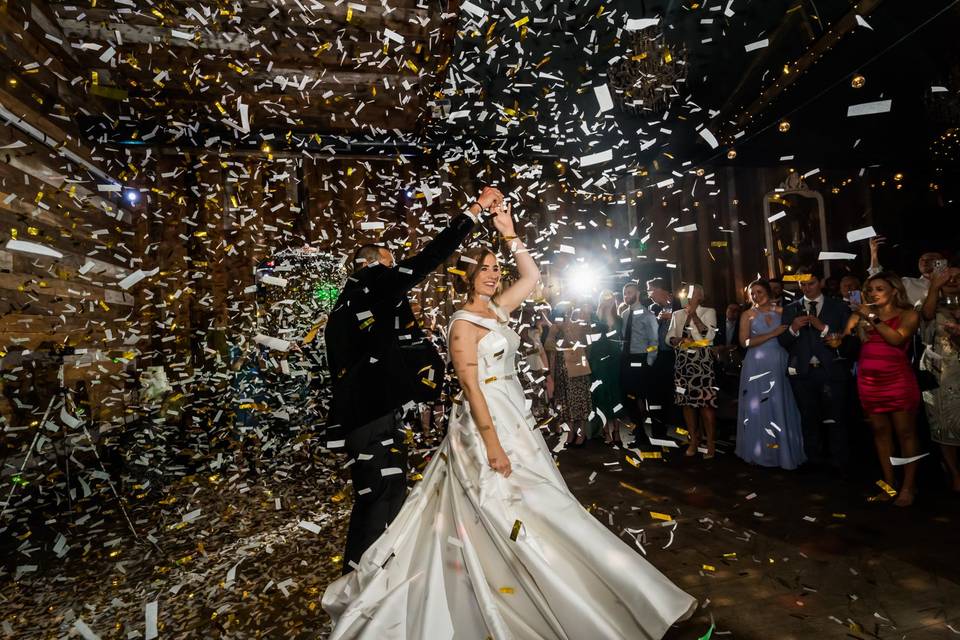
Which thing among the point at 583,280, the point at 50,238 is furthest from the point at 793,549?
the point at 583,280

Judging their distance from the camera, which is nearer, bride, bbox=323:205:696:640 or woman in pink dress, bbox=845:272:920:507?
bride, bbox=323:205:696:640

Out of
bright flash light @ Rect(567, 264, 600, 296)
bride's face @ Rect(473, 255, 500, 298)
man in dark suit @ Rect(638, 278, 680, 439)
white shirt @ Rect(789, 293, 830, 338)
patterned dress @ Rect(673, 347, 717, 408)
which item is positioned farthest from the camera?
bright flash light @ Rect(567, 264, 600, 296)

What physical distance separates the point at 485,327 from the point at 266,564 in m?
2.24

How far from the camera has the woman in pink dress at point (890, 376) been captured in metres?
4.14

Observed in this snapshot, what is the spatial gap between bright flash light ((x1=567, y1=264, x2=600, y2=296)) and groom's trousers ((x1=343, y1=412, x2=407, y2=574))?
8.19 m

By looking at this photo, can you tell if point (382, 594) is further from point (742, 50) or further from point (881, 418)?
point (742, 50)

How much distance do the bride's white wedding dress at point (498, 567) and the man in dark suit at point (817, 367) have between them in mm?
3837

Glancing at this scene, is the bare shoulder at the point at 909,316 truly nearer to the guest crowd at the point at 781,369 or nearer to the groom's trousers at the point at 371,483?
the guest crowd at the point at 781,369

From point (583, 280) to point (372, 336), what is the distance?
840cm

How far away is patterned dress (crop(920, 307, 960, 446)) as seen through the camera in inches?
167

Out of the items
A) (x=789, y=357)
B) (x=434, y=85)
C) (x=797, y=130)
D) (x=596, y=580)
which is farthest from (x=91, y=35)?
(x=797, y=130)

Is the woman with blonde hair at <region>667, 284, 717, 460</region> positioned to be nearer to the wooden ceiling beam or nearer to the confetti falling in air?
the confetti falling in air

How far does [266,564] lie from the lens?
11.5 ft

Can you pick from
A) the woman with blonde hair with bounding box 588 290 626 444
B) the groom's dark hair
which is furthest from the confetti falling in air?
the groom's dark hair
